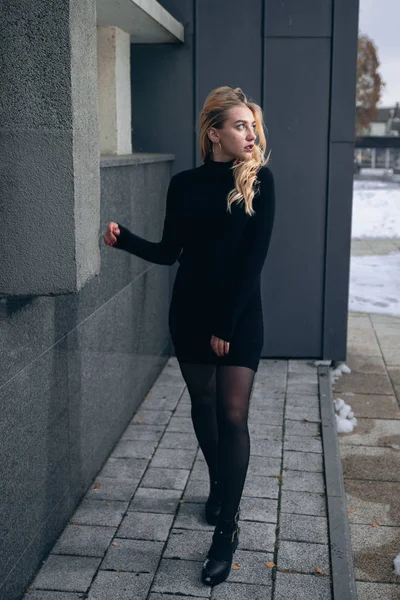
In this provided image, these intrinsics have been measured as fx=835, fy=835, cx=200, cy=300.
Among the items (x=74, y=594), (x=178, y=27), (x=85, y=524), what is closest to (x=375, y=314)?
(x=178, y=27)

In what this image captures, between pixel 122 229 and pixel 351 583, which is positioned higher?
pixel 122 229

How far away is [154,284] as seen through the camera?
6.84m

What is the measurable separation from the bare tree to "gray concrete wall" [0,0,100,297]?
62.2 meters

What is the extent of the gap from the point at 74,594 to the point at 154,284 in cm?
347

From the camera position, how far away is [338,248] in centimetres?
736

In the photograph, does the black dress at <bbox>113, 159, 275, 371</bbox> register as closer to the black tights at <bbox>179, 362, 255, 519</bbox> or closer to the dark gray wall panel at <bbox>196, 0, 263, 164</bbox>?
the black tights at <bbox>179, 362, 255, 519</bbox>

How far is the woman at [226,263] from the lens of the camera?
3695mm

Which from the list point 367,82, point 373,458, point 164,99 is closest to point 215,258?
point 373,458

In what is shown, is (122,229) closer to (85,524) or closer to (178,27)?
(85,524)

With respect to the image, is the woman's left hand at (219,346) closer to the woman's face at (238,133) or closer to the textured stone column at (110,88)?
the woman's face at (238,133)

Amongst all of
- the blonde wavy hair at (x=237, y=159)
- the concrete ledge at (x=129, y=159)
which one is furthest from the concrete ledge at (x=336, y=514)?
the concrete ledge at (x=129, y=159)

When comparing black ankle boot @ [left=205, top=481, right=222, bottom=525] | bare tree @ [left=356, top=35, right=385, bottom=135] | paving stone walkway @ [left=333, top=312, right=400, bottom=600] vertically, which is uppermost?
bare tree @ [left=356, top=35, right=385, bottom=135]

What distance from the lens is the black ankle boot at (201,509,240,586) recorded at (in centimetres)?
375

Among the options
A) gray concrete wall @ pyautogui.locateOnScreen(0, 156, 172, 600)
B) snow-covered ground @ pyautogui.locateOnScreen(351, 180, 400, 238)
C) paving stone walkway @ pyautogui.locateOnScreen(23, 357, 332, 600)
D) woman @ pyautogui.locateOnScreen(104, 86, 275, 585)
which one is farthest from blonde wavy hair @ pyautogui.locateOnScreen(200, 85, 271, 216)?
snow-covered ground @ pyautogui.locateOnScreen(351, 180, 400, 238)
